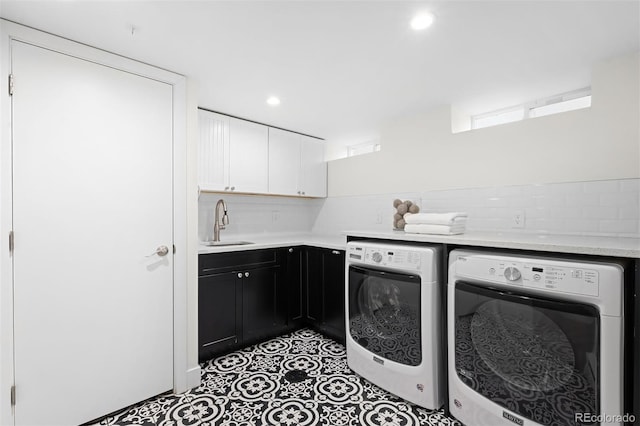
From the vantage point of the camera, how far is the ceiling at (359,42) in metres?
1.45

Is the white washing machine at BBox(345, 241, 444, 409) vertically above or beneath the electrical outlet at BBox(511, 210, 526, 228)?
beneath

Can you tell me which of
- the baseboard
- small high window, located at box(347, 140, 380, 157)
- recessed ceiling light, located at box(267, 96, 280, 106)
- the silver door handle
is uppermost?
recessed ceiling light, located at box(267, 96, 280, 106)

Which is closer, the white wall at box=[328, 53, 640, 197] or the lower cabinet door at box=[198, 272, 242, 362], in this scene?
the white wall at box=[328, 53, 640, 197]

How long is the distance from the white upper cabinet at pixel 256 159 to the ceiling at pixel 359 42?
0.46 metres

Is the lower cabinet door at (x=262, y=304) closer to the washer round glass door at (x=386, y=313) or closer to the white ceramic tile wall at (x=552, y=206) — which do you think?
the washer round glass door at (x=386, y=313)

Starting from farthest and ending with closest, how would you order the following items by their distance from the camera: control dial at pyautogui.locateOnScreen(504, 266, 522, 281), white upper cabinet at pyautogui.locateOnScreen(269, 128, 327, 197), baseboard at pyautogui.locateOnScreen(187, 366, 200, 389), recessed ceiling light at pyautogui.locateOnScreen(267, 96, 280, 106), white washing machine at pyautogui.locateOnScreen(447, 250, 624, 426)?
white upper cabinet at pyautogui.locateOnScreen(269, 128, 327, 197) < recessed ceiling light at pyautogui.locateOnScreen(267, 96, 280, 106) < baseboard at pyautogui.locateOnScreen(187, 366, 200, 389) < control dial at pyautogui.locateOnScreen(504, 266, 522, 281) < white washing machine at pyautogui.locateOnScreen(447, 250, 624, 426)

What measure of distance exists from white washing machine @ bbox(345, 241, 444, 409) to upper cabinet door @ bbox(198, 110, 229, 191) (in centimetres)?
152

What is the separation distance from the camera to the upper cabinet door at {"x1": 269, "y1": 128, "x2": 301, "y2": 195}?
3.33m

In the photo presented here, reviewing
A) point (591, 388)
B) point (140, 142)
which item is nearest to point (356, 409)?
point (591, 388)

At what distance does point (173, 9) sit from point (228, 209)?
2.07 m

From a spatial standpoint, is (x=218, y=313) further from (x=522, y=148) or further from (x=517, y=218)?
(x=522, y=148)

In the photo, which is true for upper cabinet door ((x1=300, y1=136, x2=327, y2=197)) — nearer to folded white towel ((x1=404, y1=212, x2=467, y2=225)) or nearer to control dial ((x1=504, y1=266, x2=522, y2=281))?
folded white towel ((x1=404, y1=212, x2=467, y2=225))

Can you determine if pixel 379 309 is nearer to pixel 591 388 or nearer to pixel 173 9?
pixel 591 388

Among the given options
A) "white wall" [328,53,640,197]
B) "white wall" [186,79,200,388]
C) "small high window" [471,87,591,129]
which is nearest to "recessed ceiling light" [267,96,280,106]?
"white wall" [186,79,200,388]
